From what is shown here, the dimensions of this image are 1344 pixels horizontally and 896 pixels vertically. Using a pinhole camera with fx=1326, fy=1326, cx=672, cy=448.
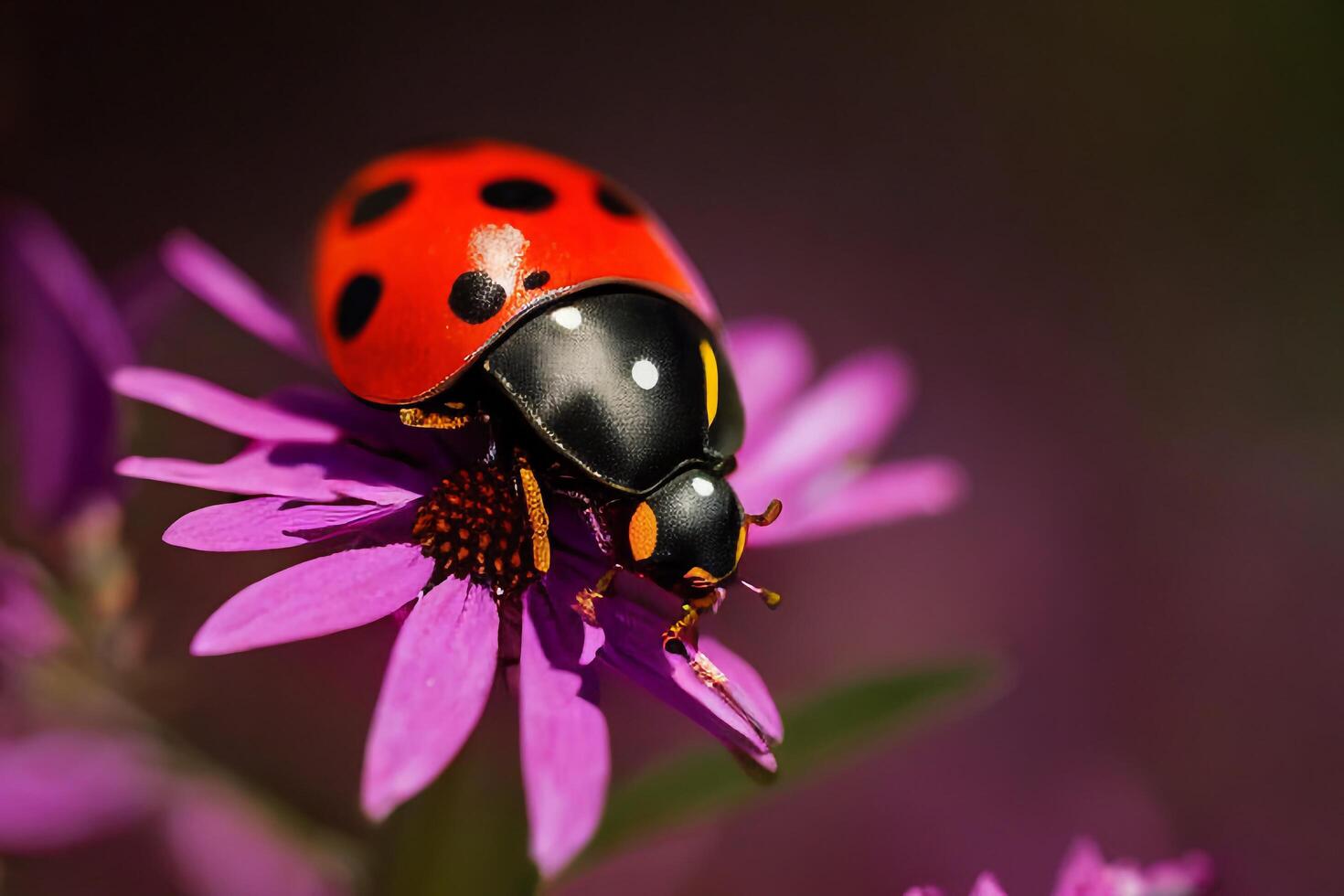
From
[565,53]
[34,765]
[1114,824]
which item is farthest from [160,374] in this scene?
[565,53]

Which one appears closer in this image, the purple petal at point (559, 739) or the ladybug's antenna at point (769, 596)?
the purple petal at point (559, 739)

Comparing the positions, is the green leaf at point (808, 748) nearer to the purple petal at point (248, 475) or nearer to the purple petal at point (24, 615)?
the purple petal at point (248, 475)

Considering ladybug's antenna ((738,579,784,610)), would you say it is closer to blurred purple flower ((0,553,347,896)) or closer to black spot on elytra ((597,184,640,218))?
black spot on elytra ((597,184,640,218))

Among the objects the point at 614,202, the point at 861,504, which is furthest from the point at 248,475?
the point at 861,504

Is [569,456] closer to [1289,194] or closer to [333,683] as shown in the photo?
[333,683]

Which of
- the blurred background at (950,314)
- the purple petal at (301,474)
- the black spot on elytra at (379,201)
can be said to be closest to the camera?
the purple petal at (301,474)

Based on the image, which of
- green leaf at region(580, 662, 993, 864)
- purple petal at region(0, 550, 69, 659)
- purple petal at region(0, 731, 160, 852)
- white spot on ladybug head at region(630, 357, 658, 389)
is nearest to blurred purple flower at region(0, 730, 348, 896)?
purple petal at region(0, 731, 160, 852)

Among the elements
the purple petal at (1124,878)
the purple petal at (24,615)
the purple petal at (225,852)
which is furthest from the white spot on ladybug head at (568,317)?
the purple petal at (225,852)

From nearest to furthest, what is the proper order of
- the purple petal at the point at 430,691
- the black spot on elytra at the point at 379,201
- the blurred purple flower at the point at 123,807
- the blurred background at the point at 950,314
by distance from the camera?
1. the purple petal at the point at 430,691
2. the black spot on elytra at the point at 379,201
3. the blurred purple flower at the point at 123,807
4. the blurred background at the point at 950,314
